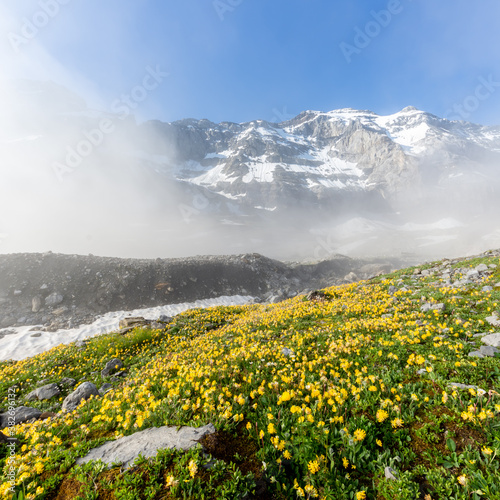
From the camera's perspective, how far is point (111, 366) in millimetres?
9188

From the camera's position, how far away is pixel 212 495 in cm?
274

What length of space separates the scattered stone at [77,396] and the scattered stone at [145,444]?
3595 mm

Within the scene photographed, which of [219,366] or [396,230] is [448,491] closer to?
[219,366]

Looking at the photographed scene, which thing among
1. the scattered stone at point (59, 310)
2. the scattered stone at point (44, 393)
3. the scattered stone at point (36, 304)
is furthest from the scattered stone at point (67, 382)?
the scattered stone at point (36, 304)

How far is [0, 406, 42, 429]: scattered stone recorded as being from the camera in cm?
592

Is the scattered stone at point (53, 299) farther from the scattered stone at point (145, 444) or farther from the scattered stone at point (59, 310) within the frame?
the scattered stone at point (145, 444)

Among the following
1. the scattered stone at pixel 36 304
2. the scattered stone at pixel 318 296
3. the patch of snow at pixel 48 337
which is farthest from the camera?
the scattered stone at pixel 36 304

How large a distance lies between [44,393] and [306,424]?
8585mm

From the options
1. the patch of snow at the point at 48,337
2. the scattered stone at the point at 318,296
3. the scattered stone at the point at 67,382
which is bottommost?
the patch of snow at the point at 48,337

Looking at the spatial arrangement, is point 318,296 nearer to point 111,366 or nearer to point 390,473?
point 111,366

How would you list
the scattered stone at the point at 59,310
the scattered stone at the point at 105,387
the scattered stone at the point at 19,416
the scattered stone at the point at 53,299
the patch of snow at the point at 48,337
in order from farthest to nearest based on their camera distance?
the scattered stone at the point at 53,299 < the scattered stone at the point at 59,310 < the patch of snow at the point at 48,337 < the scattered stone at the point at 105,387 < the scattered stone at the point at 19,416

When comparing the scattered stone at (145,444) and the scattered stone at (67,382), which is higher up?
the scattered stone at (145,444)

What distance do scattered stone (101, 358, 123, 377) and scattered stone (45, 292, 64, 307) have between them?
22233 millimetres

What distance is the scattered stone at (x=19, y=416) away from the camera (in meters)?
5.92
